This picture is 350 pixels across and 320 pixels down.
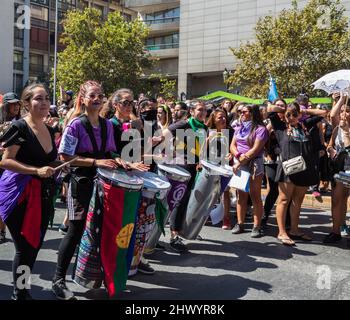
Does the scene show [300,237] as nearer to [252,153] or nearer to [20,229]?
[252,153]

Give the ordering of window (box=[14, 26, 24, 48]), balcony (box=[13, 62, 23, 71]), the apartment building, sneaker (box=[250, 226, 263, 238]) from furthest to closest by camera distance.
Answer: balcony (box=[13, 62, 23, 71])
window (box=[14, 26, 24, 48])
the apartment building
sneaker (box=[250, 226, 263, 238])

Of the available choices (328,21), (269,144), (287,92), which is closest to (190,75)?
(328,21)

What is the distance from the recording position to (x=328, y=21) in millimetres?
24234

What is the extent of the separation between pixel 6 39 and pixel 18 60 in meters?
7.75

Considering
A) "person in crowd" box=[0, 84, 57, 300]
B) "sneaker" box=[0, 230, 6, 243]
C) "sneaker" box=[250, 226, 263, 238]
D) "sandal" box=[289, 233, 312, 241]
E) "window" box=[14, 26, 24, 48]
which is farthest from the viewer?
"window" box=[14, 26, 24, 48]

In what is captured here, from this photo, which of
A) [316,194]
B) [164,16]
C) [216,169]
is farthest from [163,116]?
[164,16]

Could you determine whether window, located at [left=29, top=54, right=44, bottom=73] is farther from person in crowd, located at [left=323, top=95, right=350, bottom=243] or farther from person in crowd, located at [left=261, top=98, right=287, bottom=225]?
person in crowd, located at [left=323, top=95, right=350, bottom=243]

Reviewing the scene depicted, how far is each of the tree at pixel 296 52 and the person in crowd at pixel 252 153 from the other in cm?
1515

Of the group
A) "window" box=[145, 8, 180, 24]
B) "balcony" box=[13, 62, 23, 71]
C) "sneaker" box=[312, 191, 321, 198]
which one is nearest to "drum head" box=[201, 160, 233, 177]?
"sneaker" box=[312, 191, 321, 198]

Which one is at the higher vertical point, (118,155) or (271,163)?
(118,155)

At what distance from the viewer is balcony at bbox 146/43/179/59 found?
44806mm

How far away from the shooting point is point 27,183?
3605 mm

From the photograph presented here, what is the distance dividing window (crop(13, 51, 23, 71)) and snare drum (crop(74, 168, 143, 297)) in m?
48.4
